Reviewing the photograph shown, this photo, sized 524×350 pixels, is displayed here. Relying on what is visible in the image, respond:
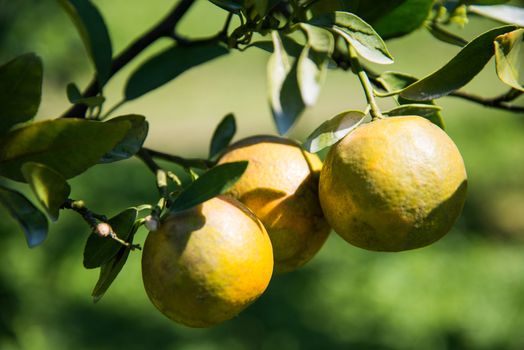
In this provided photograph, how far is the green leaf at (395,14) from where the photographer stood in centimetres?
93

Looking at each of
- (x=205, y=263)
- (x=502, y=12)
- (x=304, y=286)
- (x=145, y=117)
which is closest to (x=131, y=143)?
(x=145, y=117)

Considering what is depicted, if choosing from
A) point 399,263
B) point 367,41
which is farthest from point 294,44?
point 399,263

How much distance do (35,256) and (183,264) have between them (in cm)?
286

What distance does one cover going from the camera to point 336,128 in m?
0.76

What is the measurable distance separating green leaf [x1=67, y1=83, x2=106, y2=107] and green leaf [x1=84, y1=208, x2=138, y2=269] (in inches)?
4.4

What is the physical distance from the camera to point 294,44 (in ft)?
2.37

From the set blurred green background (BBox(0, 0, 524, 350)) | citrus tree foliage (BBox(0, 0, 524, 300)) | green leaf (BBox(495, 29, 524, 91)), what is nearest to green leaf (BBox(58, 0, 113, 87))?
citrus tree foliage (BBox(0, 0, 524, 300))

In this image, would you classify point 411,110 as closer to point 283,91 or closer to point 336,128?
point 336,128

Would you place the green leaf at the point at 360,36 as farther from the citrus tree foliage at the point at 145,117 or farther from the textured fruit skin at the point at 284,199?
the textured fruit skin at the point at 284,199

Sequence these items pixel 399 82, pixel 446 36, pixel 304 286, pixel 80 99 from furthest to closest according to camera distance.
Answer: pixel 304 286, pixel 446 36, pixel 399 82, pixel 80 99

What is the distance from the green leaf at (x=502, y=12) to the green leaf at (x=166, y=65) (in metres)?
0.35

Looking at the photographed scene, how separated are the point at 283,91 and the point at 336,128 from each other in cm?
12

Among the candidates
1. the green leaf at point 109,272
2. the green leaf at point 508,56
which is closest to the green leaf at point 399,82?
the green leaf at point 508,56

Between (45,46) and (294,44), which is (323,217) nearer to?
(294,44)
